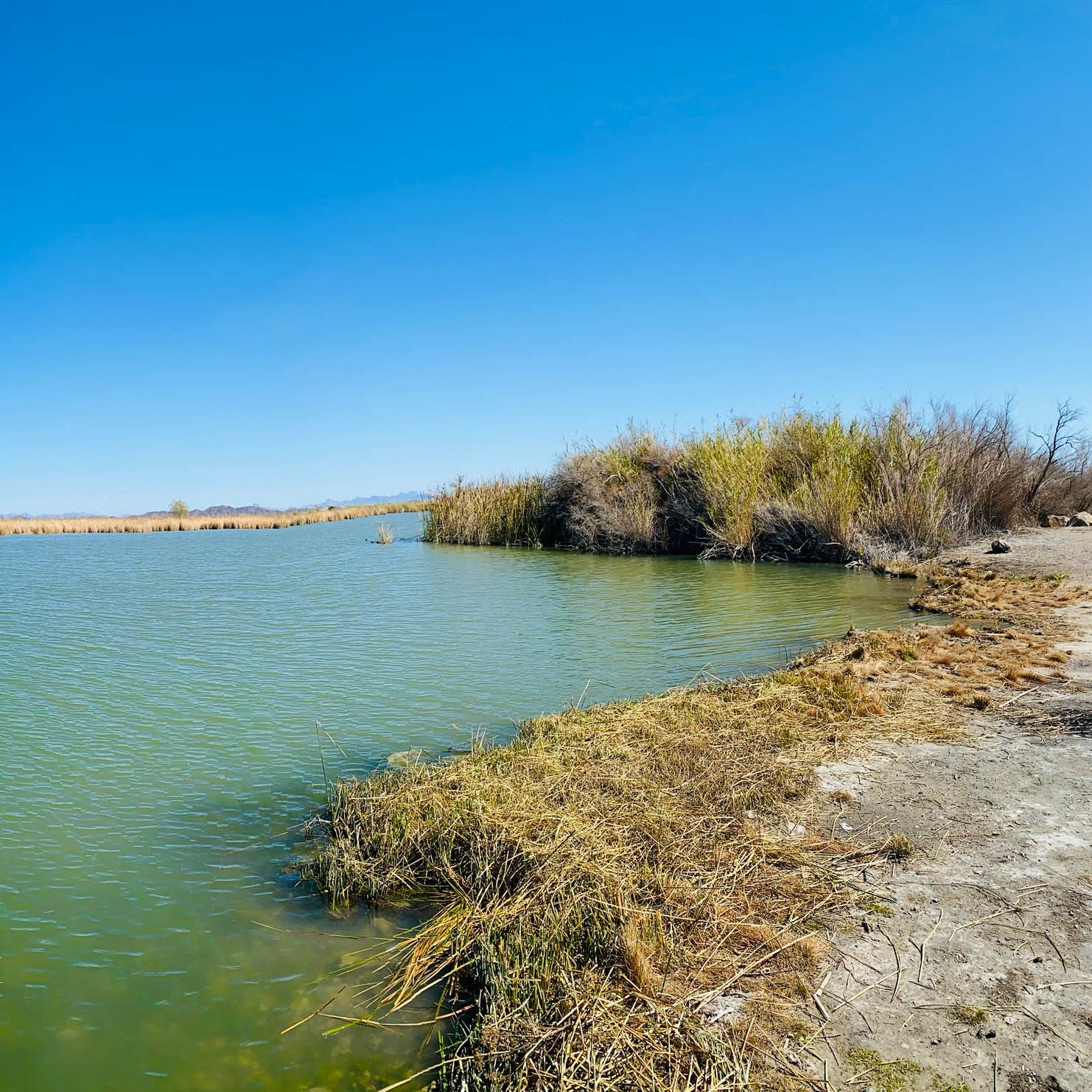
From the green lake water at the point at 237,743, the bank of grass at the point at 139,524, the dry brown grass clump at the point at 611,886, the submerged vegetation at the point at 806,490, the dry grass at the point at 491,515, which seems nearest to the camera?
the dry brown grass clump at the point at 611,886

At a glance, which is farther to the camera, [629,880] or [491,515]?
[491,515]

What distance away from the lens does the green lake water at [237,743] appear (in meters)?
3.01

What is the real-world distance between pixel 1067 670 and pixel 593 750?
4.68 metres

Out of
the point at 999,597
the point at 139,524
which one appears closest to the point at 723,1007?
the point at 999,597

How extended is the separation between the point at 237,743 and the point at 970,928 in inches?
216

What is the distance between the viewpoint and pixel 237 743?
6348 millimetres

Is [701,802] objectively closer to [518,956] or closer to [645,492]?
[518,956]

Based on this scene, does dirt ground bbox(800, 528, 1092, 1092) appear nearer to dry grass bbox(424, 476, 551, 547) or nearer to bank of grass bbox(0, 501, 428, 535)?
dry grass bbox(424, 476, 551, 547)

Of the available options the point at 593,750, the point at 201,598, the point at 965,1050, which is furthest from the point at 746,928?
the point at 201,598

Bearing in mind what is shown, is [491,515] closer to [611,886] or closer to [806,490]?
[806,490]

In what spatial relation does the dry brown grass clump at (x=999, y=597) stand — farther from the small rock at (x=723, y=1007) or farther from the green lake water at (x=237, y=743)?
the small rock at (x=723, y=1007)

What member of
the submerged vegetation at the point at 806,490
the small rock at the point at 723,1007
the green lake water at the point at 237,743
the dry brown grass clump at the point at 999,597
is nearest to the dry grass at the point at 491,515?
the submerged vegetation at the point at 806,490

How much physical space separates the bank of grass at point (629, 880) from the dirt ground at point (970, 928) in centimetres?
16

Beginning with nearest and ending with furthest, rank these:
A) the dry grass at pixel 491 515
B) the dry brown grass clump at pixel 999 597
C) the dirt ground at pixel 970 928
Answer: the dirt ground at pixel 970 928, the dry brown grass clump at pixel 999 597, the dry grass at pixel 491 515
